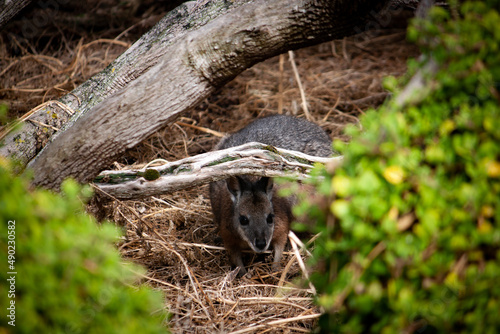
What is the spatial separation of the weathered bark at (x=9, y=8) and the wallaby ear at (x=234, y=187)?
2667mm

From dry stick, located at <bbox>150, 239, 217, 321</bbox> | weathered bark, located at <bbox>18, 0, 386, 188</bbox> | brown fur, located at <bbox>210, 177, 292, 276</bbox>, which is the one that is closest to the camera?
weathered bark, located at <bbox>18, 0, 386, 188</bbox>

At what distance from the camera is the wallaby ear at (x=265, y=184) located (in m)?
4.49

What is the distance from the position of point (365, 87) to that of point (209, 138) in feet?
8.96

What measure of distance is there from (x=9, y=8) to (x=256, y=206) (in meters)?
3.10

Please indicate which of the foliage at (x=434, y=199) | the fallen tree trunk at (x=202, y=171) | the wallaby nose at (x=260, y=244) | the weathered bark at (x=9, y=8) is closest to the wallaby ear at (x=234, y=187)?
the wallaby nose at (x=260, y=244)

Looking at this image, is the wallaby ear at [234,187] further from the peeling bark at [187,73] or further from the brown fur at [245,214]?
the peeling bark at [187,73]

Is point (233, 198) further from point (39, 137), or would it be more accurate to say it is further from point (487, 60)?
→ point (487, 60)

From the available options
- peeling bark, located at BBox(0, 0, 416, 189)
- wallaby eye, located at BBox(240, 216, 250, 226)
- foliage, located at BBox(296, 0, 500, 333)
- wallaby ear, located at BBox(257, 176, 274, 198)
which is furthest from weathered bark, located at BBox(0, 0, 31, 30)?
foliage, located at BBox(296, 0, 500, 333)

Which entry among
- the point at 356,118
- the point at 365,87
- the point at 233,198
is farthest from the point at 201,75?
the point at 365,87

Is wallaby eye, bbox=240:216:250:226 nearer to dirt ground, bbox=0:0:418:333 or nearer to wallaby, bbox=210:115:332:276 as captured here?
wallaby, bbox=210:115:332:276

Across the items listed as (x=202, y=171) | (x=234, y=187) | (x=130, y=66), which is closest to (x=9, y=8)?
(x=130, y=66)

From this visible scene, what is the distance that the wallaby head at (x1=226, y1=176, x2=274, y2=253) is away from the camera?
4363 mm

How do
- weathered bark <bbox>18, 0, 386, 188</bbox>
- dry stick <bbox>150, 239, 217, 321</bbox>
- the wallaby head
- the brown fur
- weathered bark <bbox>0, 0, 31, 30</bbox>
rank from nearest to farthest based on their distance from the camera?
weathered bark <bbox>18, 0, 386, 188</bbox> < dry stick <bbox>150, 239, 217, 321</bbox> < weathered bark <bbox>0, 0, 31, 30</bbox> < the wallaby head < the brown fur

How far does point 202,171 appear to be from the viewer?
3.62 m
